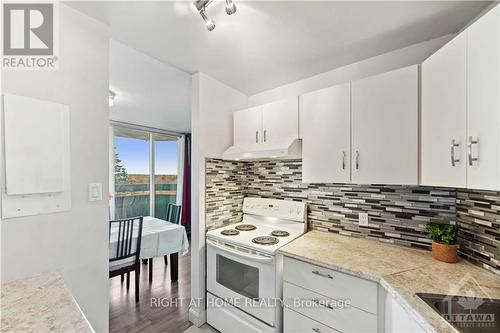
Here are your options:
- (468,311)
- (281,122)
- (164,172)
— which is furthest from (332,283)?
(164,172)

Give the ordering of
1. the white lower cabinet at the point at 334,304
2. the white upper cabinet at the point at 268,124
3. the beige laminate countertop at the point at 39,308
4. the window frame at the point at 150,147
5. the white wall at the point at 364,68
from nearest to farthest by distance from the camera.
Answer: the beige laminate countertop at the point at 39,308 < the white lower cabinet at the point at 334,304 < the white wall at the point at 364,68 < the white upper cabinet at the point at 268,124 < the window frame at the point at 150,147

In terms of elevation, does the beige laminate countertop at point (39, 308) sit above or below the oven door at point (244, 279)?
above

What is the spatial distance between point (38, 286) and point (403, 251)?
7.14ft

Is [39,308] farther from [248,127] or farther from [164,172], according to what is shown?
[164,172]

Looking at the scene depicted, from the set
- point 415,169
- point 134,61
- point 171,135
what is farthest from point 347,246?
point 171,135

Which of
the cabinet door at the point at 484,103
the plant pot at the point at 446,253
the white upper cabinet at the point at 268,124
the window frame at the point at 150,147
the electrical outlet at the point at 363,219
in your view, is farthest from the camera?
the window frame at the point at 150,147

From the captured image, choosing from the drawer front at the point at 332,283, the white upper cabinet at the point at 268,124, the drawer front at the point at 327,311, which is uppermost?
the white upper cabinet at the point at 268,124

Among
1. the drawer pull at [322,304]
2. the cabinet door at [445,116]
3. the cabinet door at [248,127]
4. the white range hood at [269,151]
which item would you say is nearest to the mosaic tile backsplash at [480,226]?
the cabinet door at [445,116]

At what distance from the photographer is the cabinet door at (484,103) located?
87 cm

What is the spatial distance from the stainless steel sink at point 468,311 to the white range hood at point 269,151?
118 centimetres

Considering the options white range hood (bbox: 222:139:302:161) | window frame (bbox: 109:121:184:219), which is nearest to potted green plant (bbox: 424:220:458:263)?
white range hood (bbox: 222:139:302:161)

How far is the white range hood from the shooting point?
5.89 feet

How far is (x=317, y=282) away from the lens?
1.39m

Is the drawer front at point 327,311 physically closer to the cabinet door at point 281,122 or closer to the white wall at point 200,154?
the white wall at point 200,154
